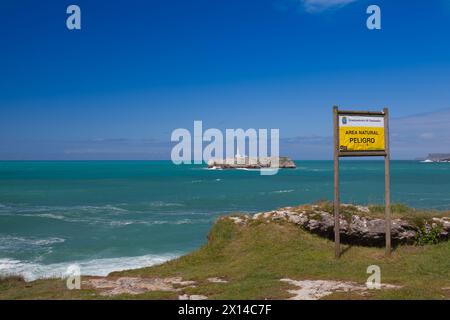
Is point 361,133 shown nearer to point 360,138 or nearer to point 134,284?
point 360,138

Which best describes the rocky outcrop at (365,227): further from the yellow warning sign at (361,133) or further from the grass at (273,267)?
the yellow warning sign at (361,133)

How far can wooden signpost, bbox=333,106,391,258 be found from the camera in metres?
14.2

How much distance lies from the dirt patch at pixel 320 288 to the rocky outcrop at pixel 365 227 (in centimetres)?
473

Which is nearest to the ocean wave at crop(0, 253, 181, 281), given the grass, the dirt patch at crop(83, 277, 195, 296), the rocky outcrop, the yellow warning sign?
the grass

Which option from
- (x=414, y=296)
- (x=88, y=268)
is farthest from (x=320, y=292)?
(x=88, y=268)

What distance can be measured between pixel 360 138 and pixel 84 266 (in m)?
16.6

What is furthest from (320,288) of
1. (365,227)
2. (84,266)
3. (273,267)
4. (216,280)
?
(84,266)

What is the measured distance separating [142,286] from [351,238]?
27.3 feet

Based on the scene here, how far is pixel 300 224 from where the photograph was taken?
16.5m

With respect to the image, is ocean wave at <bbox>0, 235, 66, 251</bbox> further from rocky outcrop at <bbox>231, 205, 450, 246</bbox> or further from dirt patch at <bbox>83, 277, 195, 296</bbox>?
rocky outcrop at <bbox>231, 205, 450, 246</bbox>

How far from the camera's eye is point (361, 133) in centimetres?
1455

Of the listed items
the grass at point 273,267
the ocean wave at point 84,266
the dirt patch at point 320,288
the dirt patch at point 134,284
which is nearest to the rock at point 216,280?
the grass at point 273,267
